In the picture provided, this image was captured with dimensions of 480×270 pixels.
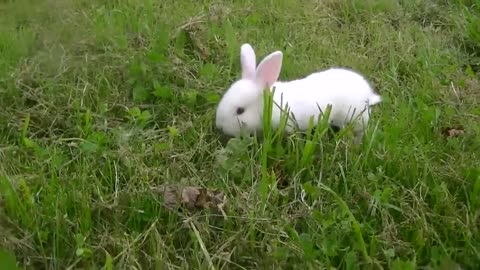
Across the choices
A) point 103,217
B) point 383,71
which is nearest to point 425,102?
point 383,71

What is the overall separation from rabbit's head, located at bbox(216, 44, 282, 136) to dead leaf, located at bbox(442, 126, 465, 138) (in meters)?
0.60

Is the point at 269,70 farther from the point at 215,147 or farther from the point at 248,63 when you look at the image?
the point at 215,147

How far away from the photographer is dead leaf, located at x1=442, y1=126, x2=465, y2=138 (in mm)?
2791

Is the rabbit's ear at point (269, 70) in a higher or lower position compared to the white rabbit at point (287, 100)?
higher

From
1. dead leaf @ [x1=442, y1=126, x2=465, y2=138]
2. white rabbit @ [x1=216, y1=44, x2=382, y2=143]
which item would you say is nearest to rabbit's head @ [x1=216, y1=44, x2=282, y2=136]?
white rabbit @ [x1=216, y1=44, x2=382, y2=143]

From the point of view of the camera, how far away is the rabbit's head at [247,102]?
2693 millimetres

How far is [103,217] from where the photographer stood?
225cm

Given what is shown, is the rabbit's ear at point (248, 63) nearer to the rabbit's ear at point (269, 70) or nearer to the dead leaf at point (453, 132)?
the rabbit's ear at point (269, 70)

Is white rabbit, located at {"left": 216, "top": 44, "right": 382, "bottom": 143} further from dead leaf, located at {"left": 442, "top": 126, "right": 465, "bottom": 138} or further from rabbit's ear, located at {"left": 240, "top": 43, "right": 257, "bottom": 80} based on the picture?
dead leaf, located at {"left": 442, "top": 126, "right": 465, "bottom": 138}

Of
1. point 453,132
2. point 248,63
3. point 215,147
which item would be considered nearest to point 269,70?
point 248,63

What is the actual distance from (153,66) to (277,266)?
3.85 feet

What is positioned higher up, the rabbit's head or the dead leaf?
the rabbit's head

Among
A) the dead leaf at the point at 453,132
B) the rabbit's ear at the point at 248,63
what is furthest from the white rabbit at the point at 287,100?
the dead leaf at the point at 453,132

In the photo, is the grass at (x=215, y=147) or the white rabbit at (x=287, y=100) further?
the white rabbit at (x=287, y=100)
